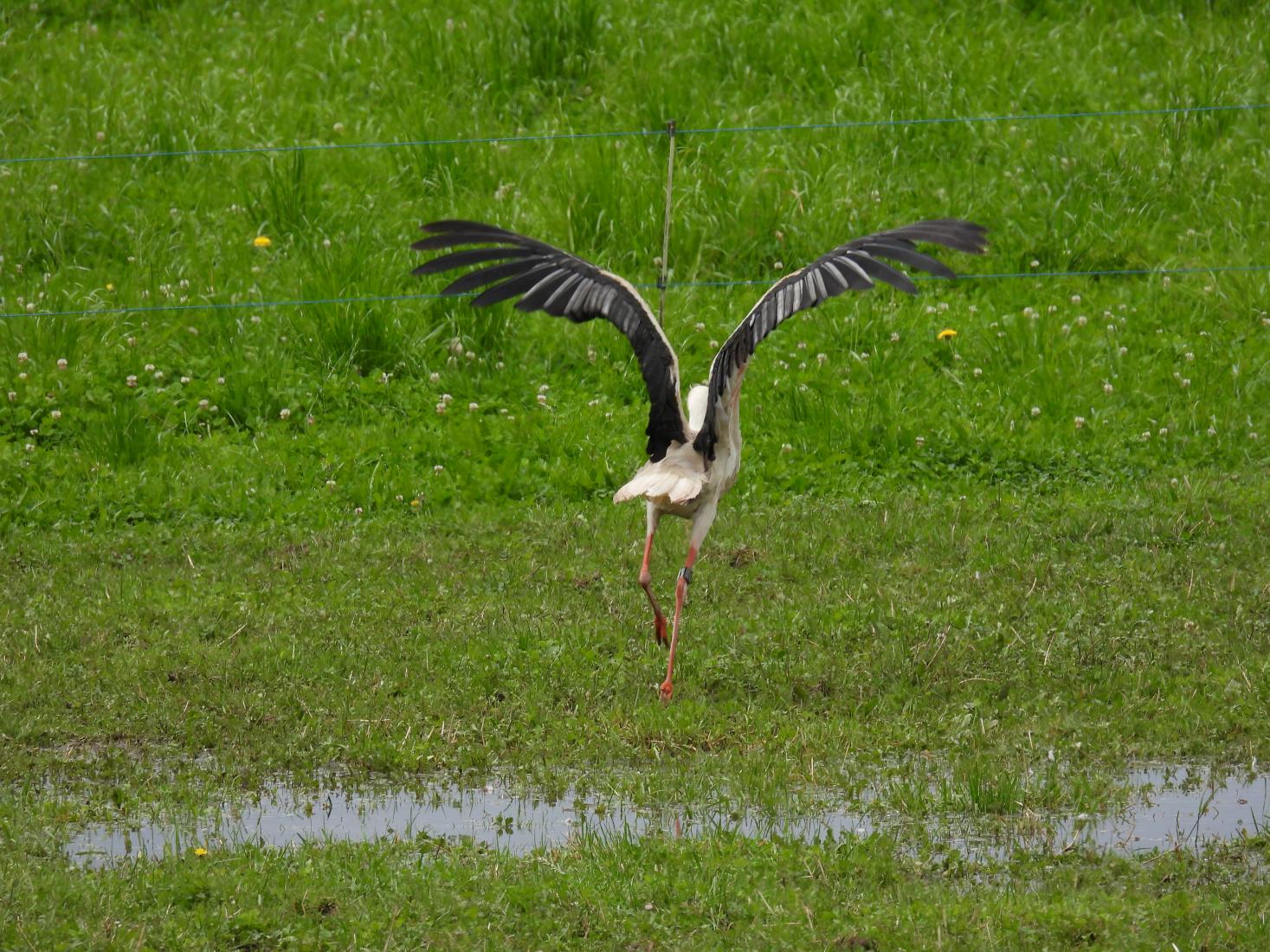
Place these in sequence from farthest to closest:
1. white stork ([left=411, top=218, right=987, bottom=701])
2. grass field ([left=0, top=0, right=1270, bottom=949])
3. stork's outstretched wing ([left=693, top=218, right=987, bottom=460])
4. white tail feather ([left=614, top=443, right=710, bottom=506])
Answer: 1. white tail feather ([left=614, top=443, right=710, bottom=506])
2. white stork ([left=411, top=218, right=987, bottom=701])
3. stork's outstretched wing ([left=693, top=218, right=987, bottom=460])
4. grass field ([left=0, top=0, right=1270, bottom=949])

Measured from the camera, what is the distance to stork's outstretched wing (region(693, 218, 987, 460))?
6789 millimetres

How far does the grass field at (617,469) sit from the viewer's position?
5656 millimetres

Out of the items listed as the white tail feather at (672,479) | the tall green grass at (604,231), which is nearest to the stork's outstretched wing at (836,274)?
the white tail feather at (672,479)

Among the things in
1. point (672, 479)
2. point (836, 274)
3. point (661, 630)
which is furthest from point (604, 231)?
point (836, 274)

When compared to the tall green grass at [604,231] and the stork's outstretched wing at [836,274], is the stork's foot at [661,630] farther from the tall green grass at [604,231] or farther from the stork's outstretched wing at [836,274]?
the tall green grass at [604,231]

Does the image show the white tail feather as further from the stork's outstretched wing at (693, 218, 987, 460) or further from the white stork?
the stork's outstretched wing at (693, 218, 987, 460)

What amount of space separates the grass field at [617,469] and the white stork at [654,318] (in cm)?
73

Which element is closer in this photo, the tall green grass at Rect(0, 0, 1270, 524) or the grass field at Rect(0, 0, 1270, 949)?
the grass field at Rect(0, 0, 1270, 949)

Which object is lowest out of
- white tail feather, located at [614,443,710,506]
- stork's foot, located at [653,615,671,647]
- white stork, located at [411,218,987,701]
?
stork's foot, located at [653,615,671,647]

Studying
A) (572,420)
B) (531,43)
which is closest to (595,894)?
(572,420)

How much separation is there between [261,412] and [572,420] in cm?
195

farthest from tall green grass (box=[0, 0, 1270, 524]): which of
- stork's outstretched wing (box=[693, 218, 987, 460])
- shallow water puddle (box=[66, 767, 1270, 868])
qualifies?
shallow water puddle (box=[66, 767, 1270, 868])

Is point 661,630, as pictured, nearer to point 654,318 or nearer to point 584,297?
point 654,318

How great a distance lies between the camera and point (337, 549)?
365 inches
